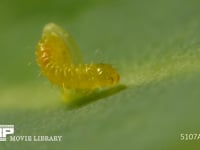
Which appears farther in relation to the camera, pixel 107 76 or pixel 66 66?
pixel 66 66

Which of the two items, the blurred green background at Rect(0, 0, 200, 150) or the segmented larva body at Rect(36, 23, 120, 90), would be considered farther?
the segmented larva body at Rect(36, 23, 120, 90)

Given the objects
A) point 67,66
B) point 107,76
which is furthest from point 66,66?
point 107,76

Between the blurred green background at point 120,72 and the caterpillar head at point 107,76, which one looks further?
the caterpillar head at point 107,76

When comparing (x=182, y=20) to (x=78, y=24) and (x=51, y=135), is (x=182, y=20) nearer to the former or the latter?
(x=78, y=24)

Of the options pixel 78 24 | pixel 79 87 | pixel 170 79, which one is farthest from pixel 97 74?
pixel 78 24

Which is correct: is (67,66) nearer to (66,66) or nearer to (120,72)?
(66,66)
